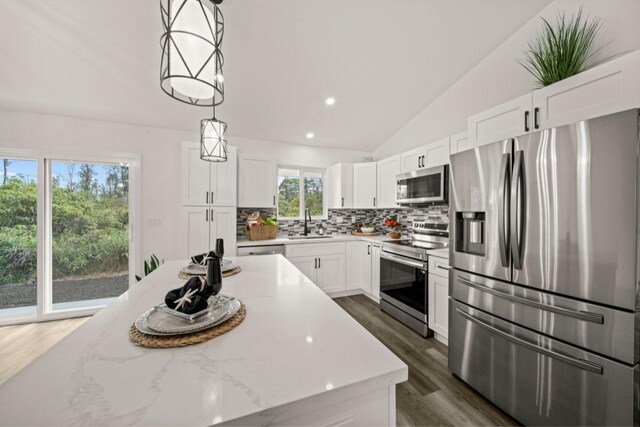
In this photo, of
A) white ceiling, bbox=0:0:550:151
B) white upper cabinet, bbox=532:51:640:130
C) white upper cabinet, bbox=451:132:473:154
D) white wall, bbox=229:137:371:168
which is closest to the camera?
white upper cabinet, bbox=532:51:640:130

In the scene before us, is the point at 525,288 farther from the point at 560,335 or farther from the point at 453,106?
the point at 453,106

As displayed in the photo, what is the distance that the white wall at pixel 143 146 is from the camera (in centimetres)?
266

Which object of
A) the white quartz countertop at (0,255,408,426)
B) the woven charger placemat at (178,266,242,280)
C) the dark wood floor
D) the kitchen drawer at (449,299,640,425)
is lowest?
the dark wood floor

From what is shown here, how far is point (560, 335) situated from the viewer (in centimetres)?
129

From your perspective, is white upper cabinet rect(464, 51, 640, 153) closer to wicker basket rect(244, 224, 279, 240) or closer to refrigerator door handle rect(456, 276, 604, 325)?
refrigerator door handle rect(456, 276, 604, 325)

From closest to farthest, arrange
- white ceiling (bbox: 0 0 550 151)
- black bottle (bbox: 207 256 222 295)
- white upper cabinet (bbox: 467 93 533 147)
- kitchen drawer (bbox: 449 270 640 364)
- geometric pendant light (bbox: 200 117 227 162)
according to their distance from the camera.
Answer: black bottle (bbox: 207 256 222 295) < kitchen drawer (bbox: 449 270 640 364) < geometric pendant light (bbox: 200 117 227 162) < white upper cabinet (bbox: 467 93 533 147) < white ceiling (bbox: 0 0 550 151)

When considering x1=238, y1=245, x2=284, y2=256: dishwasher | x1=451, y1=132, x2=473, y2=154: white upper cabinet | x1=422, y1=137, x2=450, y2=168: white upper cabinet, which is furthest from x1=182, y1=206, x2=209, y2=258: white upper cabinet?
x1=451, y1=132, x2=473, y2=154: white upper cabinet

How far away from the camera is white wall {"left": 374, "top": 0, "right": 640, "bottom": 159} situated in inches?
64.9

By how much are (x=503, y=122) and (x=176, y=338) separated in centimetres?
237

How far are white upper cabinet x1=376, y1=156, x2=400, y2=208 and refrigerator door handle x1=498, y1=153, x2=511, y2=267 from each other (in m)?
1.82

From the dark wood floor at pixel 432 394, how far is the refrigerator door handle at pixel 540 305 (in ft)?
2.59

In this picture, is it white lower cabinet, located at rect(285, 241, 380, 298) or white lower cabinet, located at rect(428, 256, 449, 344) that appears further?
white lower cabinet, located at rect(285, 241, 380, 298)

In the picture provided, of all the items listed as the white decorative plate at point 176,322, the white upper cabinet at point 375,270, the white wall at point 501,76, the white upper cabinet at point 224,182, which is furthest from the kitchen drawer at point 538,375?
the white upper cabinet at point 224,182

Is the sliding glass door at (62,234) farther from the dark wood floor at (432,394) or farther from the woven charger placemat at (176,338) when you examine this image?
the dark wood floor at (432,394)
